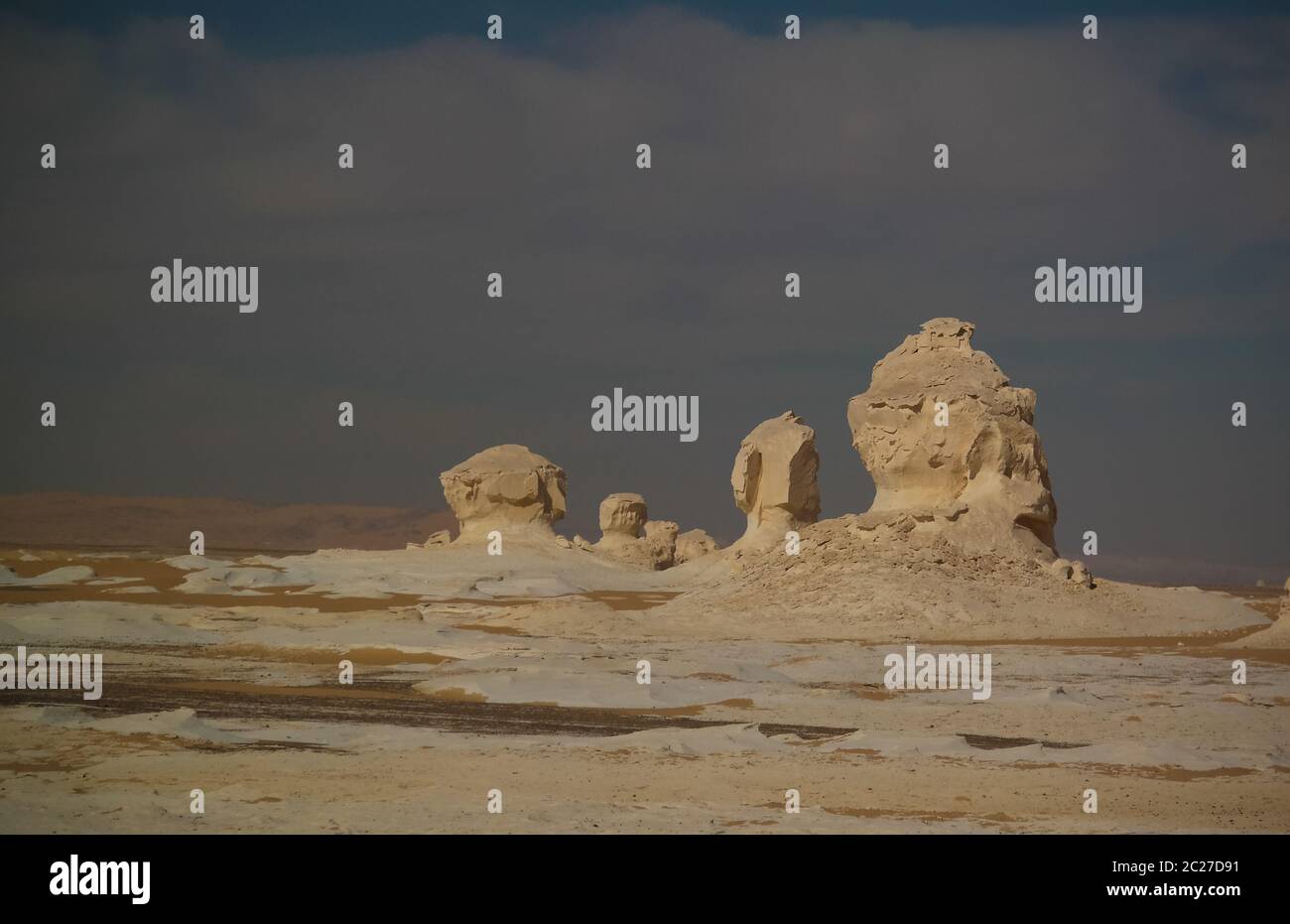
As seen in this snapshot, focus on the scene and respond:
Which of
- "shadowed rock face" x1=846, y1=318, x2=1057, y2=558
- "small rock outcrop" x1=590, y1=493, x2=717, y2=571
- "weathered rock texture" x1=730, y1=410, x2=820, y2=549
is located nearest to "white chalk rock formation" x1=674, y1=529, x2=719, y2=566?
"small rock outcrop" x1=590, y1=493, x2=717, y2=571

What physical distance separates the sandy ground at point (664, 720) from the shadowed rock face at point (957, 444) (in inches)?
104

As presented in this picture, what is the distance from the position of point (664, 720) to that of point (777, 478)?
3283 cm

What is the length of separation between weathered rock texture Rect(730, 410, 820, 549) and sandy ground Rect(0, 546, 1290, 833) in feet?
51.2

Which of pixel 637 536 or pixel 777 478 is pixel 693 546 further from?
pixel 777 478

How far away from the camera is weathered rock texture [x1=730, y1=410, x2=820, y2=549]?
5009 centimetres

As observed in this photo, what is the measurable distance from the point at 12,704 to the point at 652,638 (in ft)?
43.8

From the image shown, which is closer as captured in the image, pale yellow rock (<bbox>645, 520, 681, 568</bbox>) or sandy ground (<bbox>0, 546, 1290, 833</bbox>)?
sandy ground (<bbox>0, 546, 1290, 833</bbox>)

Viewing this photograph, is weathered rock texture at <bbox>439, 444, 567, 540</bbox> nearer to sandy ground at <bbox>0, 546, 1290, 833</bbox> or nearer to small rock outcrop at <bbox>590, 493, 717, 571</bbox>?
small rock outcrop at <bbox>590, 493, 717, 571</bbox>

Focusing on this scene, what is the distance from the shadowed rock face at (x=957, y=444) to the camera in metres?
34.3

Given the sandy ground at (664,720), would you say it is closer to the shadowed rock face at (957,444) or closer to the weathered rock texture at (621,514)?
the shadowed rock face at (957,444)

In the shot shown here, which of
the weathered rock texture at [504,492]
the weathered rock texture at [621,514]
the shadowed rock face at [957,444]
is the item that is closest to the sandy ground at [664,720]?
the shadowed rock face at [957,444]

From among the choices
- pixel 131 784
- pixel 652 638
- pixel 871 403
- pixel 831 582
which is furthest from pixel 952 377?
pixel 131 784

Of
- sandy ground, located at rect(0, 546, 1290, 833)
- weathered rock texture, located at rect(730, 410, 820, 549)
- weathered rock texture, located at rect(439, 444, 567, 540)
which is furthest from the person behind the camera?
weathered rock texture, located at rect(439, 444, 567, 540)

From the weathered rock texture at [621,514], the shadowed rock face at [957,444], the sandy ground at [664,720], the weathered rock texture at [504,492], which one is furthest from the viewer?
the weathered rock texture at [621,514]
